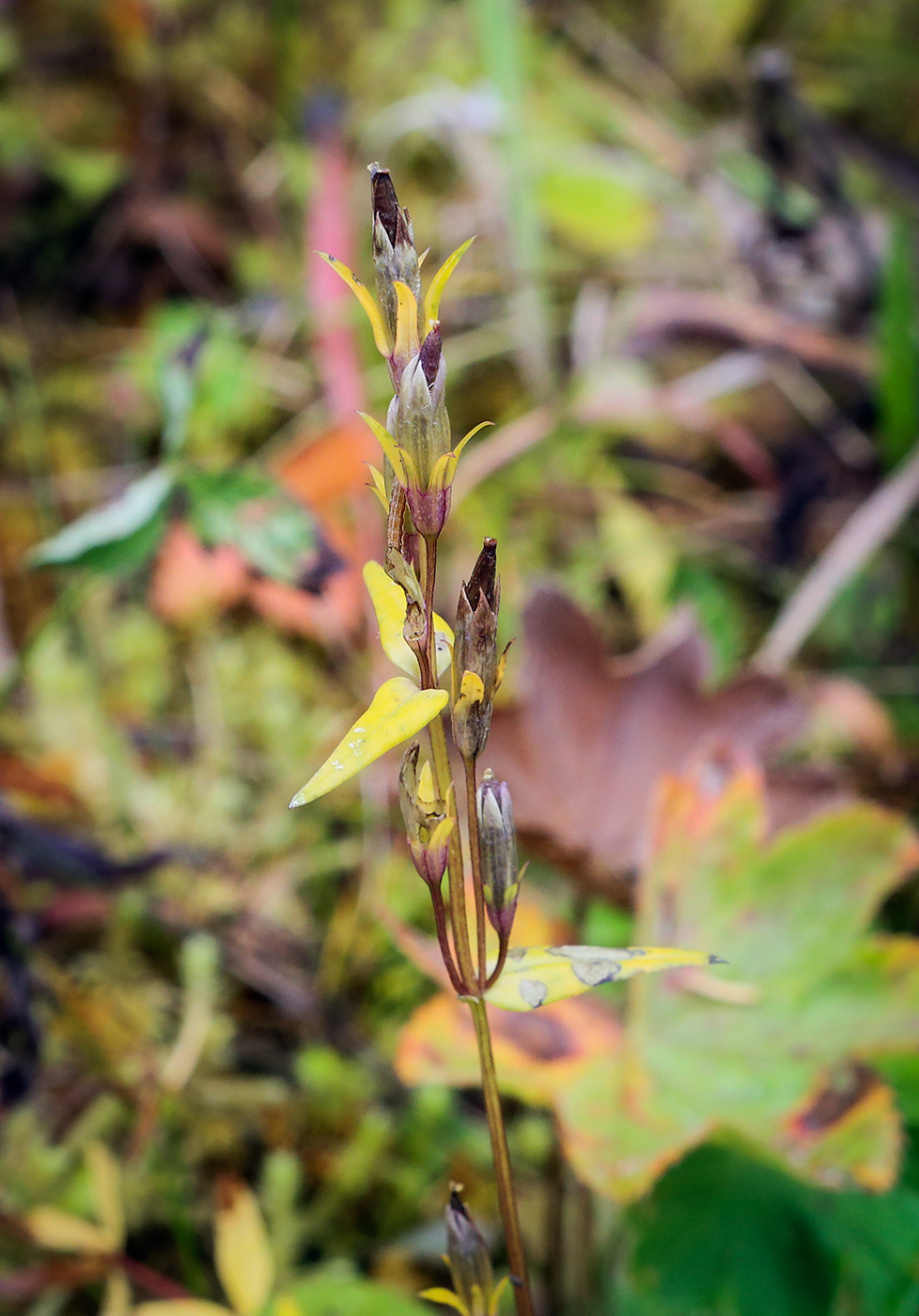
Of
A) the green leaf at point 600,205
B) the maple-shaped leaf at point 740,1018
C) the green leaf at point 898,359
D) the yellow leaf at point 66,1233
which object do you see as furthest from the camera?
the green leaf at point 600,205

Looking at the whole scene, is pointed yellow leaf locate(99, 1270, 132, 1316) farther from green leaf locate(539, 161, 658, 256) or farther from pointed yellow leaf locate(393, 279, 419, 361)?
green leaf locate(539, 161, 658, 256)

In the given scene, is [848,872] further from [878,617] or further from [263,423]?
[263,423]

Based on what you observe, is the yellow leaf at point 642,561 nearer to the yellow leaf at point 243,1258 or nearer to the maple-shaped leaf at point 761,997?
the maple-shaped leaf at point 761,997

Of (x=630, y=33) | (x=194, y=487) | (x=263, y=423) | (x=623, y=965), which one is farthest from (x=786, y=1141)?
(x=630, y=33)

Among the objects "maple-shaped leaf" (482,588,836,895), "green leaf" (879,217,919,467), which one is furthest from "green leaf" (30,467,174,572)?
"green leaf" (879,217,919,467)

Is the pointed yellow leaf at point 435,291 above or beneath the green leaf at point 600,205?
beneath

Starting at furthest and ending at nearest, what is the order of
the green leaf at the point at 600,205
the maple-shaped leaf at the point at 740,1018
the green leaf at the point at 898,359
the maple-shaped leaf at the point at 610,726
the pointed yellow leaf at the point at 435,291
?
the green leaf at the point at 600,205 < the green leaf at the point at 898,359 < the maple-shaped leaf at the point at 610,726 < the maple-shaped leaf at the point at 740,1018 < the pointed yellow leaf at the point at 435,291

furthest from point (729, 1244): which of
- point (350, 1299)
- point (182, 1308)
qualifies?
point (182, 1308)

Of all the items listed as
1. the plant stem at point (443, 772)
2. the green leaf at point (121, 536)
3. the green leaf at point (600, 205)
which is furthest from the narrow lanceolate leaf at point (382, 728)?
the green leaf at point (600, 205)

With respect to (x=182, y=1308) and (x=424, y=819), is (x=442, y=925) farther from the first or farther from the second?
(x=182, y=1308)
